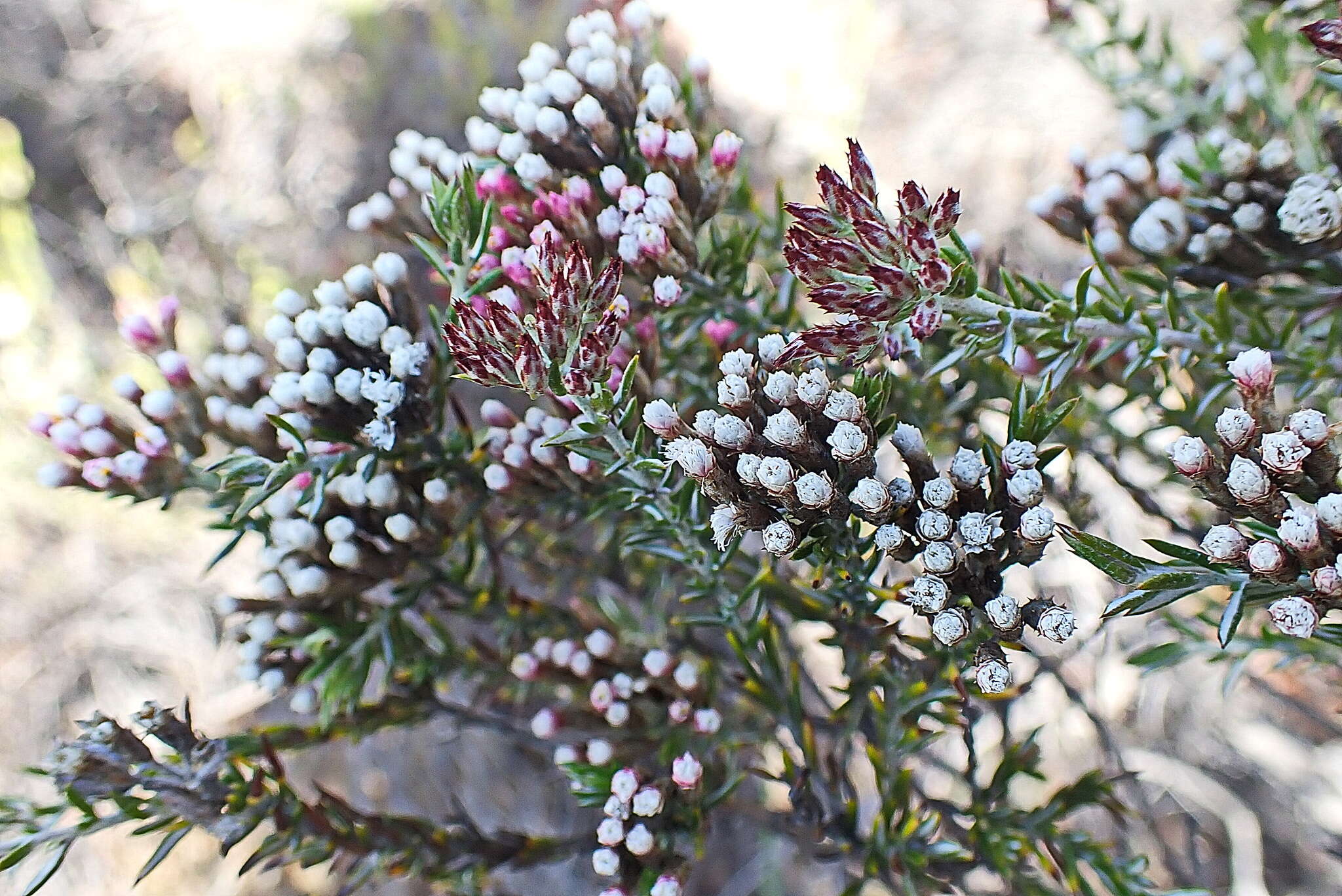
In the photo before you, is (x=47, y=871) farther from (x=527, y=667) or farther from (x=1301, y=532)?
(x=1301, y=532)

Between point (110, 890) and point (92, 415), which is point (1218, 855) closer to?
point (92, 415)

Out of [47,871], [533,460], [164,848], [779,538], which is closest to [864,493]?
[779,538]

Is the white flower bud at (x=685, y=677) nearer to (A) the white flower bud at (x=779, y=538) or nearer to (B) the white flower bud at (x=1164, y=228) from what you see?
(A) the white flower bud at (x=779, y=538)

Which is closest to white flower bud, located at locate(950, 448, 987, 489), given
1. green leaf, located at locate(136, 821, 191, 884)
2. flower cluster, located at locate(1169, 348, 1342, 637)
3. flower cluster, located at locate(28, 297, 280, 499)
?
flower cluster, located at locate(1169, 348, 1342, 637)

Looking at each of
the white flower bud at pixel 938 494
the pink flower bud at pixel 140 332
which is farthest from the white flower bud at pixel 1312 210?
the pink flower bud at pixel 140 332

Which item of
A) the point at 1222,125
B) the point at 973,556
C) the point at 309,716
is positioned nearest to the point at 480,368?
the point at 973,556

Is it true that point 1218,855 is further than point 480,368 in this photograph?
Yes
